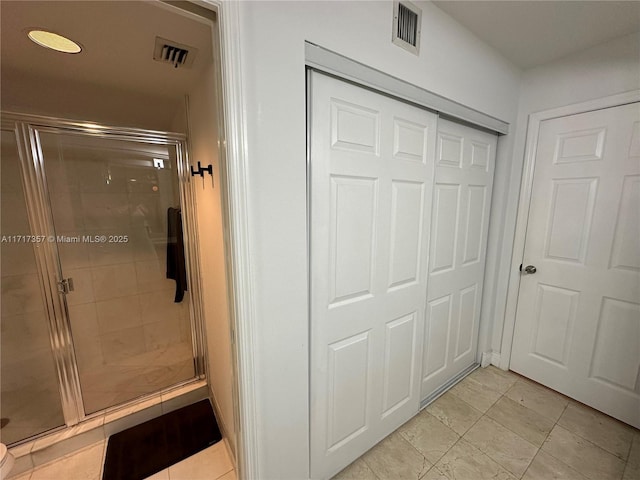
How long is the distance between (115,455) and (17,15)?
7.21ft

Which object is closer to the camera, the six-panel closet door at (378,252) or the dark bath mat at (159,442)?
the six-panel closet door at (378,252)

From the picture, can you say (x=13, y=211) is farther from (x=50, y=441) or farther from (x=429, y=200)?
(x=429, y=200)

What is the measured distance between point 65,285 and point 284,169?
1.92 metres

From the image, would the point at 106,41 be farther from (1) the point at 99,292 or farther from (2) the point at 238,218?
(1) the point at 99,292

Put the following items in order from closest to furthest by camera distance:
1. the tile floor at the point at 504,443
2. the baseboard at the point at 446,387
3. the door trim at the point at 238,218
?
the door trim at the point at 238,218, the tile floor at the point at 504,443, the baseboard at the point at 446,387

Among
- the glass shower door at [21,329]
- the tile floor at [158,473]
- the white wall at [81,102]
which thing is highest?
the white wall at [81,102]

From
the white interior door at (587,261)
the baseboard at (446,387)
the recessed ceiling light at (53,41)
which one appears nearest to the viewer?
the recessed ceiling light at (53,41)

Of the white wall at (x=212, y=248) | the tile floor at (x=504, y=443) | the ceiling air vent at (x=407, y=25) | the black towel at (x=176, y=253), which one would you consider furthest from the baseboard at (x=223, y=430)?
the ceiling air vent at (x=407, y=25)

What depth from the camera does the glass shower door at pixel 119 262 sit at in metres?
1.80

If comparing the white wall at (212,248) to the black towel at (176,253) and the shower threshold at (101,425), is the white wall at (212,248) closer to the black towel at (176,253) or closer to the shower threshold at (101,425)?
the shower threshold at (101,425)

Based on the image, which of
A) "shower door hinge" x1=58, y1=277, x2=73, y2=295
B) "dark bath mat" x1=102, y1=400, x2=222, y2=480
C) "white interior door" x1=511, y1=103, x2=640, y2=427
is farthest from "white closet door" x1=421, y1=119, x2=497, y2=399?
"shower door hinge" x1=58, y1=277, x2=73, y2=295

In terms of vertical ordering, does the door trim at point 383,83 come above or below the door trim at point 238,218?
above

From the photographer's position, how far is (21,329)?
172 centimetres

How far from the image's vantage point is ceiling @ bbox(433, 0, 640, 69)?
1.23m
